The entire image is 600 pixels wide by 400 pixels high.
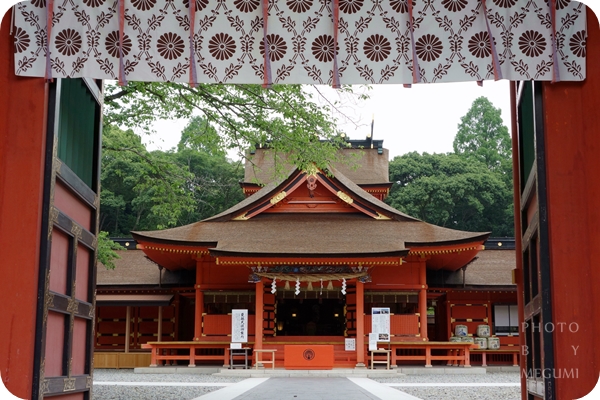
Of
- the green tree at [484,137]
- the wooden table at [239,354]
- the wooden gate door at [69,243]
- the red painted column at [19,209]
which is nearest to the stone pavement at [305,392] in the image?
the wooden table at [239,354]

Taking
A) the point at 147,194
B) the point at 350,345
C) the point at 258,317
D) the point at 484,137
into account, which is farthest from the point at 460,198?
the point at 258,317

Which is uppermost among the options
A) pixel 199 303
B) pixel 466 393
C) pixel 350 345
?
pixel 199 303

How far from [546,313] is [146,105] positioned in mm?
10495

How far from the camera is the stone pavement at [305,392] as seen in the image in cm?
1133

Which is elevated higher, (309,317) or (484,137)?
(484,137)

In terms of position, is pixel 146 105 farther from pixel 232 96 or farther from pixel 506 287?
pixel 506 287

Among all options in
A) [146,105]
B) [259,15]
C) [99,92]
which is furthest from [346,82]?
[146,105]

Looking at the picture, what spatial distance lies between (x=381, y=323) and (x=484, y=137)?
34342 millimetres

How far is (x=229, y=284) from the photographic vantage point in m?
21.6

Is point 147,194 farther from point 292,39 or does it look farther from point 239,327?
point 292,39

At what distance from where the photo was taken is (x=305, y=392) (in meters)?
12.5

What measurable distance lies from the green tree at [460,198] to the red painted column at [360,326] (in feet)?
78.2

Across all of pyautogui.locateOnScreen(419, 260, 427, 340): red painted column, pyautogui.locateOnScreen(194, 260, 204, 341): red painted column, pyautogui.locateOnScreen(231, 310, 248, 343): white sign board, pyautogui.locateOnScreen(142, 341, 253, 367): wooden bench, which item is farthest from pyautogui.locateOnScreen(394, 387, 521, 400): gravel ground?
pyautogui.locateOnScreen(194, 260, 204, 341): red painted column

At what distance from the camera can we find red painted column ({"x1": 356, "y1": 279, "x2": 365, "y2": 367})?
19.8m
